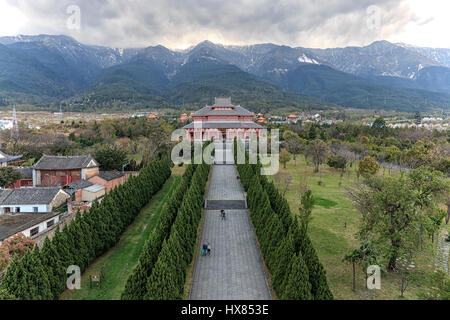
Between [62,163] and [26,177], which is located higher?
[62,163]

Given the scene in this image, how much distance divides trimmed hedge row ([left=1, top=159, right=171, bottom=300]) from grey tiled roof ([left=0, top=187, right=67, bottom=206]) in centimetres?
648

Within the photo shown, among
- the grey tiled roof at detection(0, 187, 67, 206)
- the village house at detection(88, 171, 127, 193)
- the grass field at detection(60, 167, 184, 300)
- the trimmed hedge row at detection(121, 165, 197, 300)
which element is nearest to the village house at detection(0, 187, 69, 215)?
the grey tiled roof at detection(0, 187, 67, 206)

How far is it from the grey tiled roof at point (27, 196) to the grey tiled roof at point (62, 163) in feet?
18.2

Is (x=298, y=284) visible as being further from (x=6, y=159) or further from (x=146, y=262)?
(x=6, y=159)

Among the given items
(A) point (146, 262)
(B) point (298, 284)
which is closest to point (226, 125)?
(A) point (146, 262)

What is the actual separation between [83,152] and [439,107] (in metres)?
155

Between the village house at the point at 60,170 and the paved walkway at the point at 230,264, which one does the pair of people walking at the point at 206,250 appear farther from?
the village house at the point at 60,170

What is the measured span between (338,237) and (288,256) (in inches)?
270

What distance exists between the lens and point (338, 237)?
1562 centimetres

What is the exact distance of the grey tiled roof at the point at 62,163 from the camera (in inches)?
1026

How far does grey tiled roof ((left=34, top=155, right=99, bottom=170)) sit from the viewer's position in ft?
85.5

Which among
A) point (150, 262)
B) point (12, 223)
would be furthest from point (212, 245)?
point (12, 223)

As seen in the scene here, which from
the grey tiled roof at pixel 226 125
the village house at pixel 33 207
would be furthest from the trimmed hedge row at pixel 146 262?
the grey tiled roof at pixel 226 125
